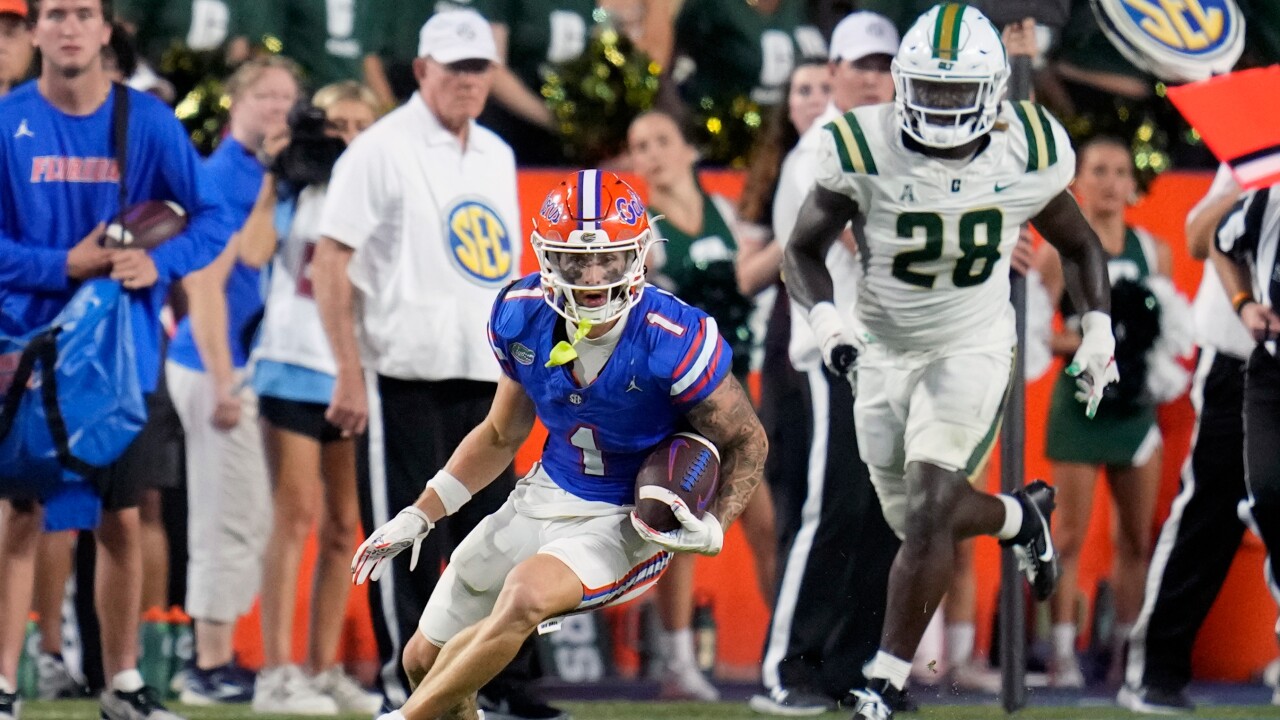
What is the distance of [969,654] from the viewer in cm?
712

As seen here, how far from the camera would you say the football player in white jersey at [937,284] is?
565 centimetres

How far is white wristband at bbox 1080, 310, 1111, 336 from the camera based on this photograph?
5754 mm

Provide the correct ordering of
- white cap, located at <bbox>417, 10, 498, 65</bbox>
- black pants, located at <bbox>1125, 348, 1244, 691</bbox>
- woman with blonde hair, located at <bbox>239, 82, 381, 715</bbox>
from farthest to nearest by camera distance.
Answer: woman with blonde hair, located at <bbox>239, 82, 381, 715</bbox> < black pants, located at <bbox>1125, 348, 1244, 691</bbox> < white cap, located at <bbox>417, 10, 498, 65</bbox>

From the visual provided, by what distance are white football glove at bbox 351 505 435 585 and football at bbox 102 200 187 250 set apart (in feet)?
4.72

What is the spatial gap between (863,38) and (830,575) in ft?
5.44

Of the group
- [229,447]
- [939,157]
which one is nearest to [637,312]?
[939,157]

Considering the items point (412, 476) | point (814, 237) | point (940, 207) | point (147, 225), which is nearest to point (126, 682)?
point (412, 476)

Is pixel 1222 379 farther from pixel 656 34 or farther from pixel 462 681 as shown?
pixel 462 681

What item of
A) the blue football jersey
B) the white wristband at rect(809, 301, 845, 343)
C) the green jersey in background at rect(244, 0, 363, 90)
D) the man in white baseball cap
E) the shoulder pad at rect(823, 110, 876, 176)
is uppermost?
Answer: the green jersey in background at rect(244, 0, 363, 90)

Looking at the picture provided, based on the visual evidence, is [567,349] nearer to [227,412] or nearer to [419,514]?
[419,514]

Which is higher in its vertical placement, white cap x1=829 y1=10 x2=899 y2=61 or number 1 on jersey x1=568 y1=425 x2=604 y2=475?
white cap x1=829 y1=10 x2=899 y2=61

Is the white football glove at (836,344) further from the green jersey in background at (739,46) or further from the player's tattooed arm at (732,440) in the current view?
the green jersey in background at (739,46)

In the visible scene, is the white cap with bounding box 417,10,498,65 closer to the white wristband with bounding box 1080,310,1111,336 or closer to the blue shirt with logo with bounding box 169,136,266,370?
the blue shirt with logo with bounding box 169,136,266,370

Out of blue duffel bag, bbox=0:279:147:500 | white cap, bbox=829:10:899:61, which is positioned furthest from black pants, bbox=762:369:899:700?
blue duffel bag, bbox=0:279:147:500
